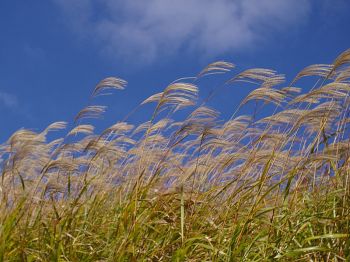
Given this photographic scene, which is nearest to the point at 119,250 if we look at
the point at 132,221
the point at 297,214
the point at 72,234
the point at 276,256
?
the point at 132,221

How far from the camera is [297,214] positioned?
3.67 metres

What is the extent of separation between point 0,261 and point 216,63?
1918 mm

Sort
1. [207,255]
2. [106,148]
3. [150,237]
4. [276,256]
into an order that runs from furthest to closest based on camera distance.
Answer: [106,148]
[150,237]
[207,255]
[276,256]

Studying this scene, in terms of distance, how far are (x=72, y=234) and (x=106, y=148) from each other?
2.51 ft

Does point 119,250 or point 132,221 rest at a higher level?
point 132,221

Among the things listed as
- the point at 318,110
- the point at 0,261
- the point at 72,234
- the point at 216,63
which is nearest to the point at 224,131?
the point at 216,63

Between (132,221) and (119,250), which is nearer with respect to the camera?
(119,250)

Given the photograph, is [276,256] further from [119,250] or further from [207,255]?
[119,250]

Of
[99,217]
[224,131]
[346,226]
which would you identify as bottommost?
[346,226]

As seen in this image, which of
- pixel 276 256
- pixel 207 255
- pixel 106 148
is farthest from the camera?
pixel 106 148

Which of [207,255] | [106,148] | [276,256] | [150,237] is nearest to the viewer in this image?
[276,256]

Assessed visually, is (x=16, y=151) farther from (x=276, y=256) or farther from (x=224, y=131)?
(x=276, y=256)

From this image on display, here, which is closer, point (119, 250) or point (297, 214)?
point (119, 250)

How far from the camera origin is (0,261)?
363 centimetres
